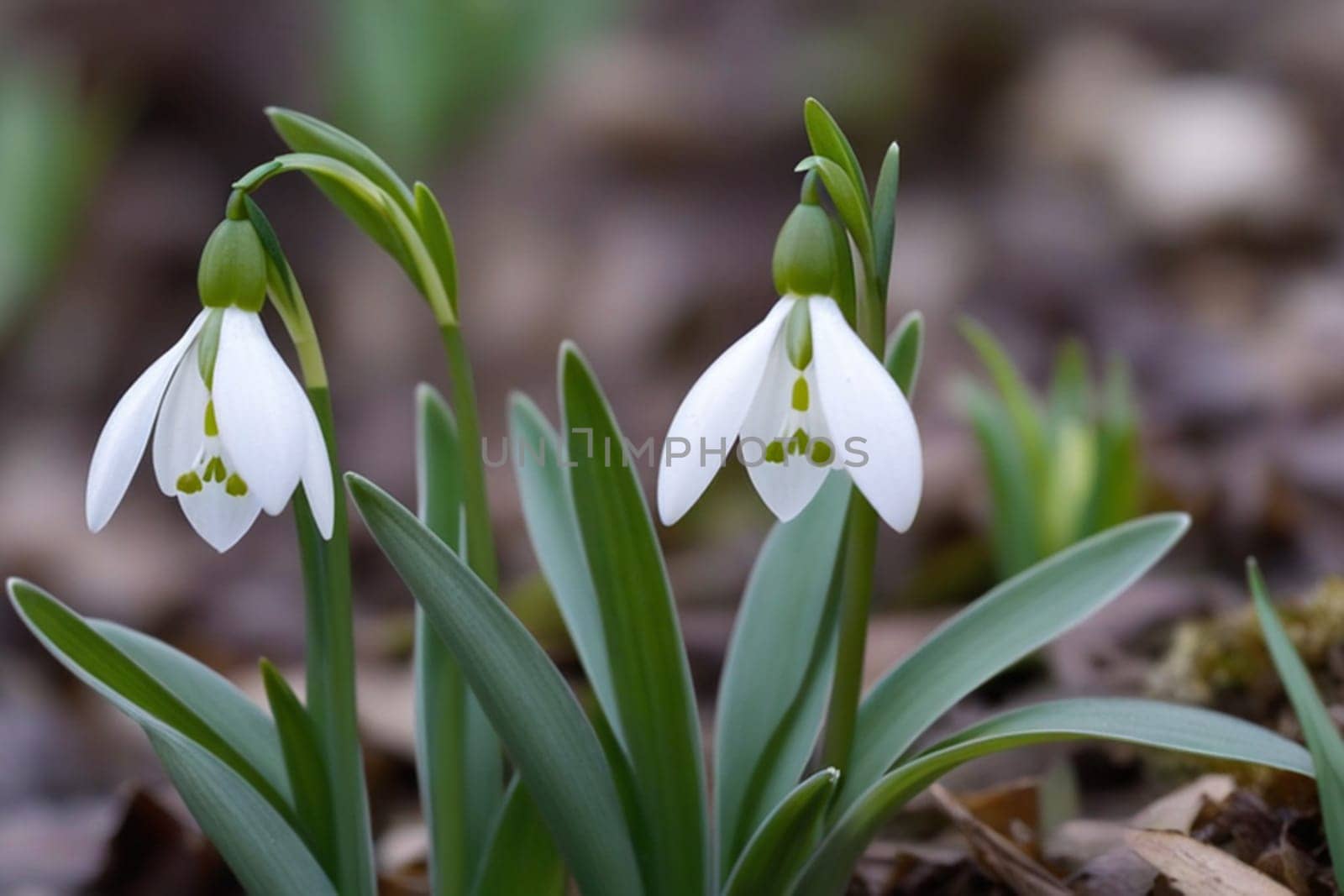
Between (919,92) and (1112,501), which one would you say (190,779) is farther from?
(919,92)

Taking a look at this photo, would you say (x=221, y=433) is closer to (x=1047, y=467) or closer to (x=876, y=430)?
(x=876, y=430)

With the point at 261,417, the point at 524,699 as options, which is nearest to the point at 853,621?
the point at 524,699

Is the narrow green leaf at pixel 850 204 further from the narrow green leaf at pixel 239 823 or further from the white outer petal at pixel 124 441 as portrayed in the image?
the narrow green leaf at pixel 239 823

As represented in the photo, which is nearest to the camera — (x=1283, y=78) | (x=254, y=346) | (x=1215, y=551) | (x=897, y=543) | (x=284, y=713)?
(x=254, y=346)

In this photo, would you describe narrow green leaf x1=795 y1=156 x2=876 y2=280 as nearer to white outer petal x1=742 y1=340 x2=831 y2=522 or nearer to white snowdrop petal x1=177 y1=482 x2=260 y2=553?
white outer petal x1=742 y1=340 x2=831 y2=522

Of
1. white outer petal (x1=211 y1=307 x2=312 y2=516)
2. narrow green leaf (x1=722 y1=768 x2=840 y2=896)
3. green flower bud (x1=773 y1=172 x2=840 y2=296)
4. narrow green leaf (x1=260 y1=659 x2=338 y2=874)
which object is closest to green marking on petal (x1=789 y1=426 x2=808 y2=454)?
green flower bud (x1=773 y1=172 x2=840 y2=296)

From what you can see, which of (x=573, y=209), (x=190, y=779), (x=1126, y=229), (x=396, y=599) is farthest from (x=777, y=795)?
(x=573, y=209)

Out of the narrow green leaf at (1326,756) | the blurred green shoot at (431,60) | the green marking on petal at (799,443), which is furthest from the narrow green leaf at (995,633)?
the blurred green shoot at (431,60)
